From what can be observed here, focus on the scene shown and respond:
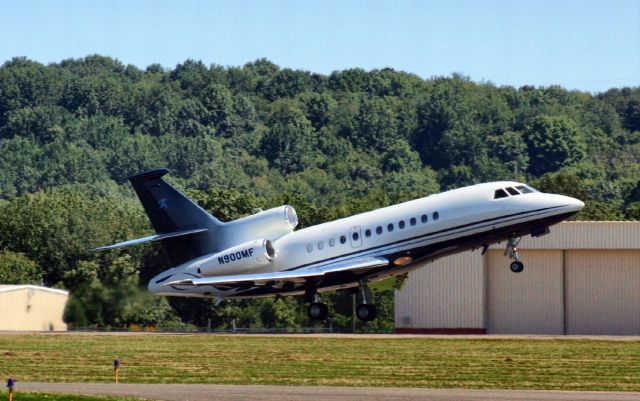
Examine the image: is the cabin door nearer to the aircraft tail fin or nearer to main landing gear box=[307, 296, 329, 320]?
main landing gear box=[307, 296, 329, 320]

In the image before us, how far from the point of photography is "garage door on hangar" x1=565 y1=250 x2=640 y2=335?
212ft

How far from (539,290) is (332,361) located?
85.8ft

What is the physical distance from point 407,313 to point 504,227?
1540 cm

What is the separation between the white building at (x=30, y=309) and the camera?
58875 mm

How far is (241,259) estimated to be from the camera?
2201 inches

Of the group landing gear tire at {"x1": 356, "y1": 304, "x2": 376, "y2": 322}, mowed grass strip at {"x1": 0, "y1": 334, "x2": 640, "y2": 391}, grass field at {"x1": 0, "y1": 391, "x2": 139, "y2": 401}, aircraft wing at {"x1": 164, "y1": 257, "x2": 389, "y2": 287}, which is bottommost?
grass field at {"x1": 0, "y1": 391, "x2": 139, "y2": 401}

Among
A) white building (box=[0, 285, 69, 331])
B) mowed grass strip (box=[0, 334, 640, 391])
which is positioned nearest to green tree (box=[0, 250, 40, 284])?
white building (box=[0, 285, 69, 331])

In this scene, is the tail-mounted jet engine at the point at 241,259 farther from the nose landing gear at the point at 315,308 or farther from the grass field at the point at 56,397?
the grass field at the point at 56,397

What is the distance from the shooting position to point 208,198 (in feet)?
267

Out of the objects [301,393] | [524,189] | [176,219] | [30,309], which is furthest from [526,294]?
[301,393]

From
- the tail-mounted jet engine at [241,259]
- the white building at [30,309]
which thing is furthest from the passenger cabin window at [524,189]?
the white building at [30,309]

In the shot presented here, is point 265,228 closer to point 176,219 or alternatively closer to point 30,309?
point 176,219

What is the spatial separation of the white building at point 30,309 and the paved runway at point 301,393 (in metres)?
24.5

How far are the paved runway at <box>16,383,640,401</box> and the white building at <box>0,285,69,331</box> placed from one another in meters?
24.5
